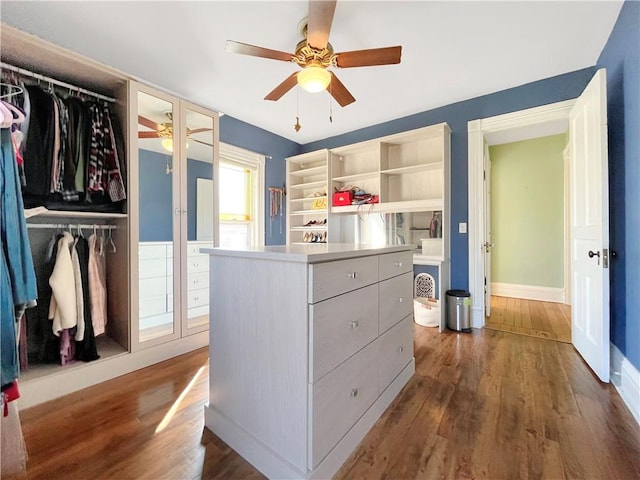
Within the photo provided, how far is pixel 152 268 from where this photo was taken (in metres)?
2.20

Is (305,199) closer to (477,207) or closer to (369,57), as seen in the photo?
(477,207)

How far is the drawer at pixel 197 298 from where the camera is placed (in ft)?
8.07

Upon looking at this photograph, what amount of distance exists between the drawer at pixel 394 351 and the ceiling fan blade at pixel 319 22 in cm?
180

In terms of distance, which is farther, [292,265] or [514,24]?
[514,24]

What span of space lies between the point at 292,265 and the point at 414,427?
43.3 inches

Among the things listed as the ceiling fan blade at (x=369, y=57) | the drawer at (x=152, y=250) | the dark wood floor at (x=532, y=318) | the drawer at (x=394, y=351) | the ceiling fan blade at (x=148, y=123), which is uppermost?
the ceiling fan blade at (x=369, y=57)

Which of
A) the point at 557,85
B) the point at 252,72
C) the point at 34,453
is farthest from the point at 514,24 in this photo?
the point at 34,453

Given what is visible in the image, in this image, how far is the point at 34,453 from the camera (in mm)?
1241

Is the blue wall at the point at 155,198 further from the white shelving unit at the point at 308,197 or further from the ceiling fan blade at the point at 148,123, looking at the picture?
the white shelving unit at the point at 308,197

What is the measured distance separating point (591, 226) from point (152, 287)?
334 cm

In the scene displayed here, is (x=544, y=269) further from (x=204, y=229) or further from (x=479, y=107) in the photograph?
(x=204, y=229)


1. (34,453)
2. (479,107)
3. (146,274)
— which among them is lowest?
(34,453)

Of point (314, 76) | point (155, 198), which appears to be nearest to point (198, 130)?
point (155, 198)

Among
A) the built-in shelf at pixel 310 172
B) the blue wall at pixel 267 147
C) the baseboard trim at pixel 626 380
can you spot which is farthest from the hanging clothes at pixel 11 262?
the built-in shelf at pixel 310 172
